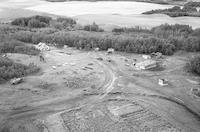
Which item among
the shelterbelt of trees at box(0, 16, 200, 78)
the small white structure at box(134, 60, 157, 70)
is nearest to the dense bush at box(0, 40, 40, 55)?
the shelterbelt of trees at box(0, 16, 200, 78)

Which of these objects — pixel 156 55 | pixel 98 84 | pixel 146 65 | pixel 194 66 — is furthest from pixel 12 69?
pixel 194 66

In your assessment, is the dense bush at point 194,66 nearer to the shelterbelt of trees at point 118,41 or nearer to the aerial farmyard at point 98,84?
the aerial farmyard at point 98,84

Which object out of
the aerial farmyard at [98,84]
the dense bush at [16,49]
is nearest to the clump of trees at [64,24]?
the aerial farmyard at [98,84]

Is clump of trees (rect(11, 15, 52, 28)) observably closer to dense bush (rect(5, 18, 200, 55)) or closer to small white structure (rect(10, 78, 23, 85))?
dense bush (rect(5, 18, 200, 55))

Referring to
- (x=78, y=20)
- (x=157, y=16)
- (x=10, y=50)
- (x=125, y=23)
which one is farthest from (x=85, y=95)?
(x=157, y=16)

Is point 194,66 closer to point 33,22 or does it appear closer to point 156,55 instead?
point 156,55

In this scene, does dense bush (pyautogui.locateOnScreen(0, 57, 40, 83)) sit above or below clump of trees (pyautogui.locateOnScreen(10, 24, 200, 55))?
below
